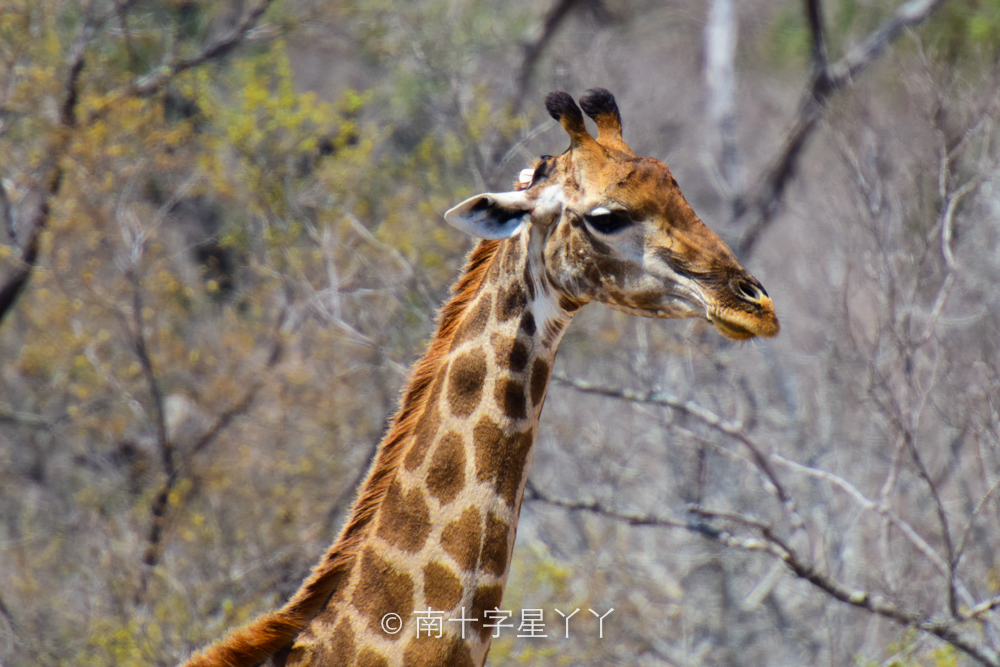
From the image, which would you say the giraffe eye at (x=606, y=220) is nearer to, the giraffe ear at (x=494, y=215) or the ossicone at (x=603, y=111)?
the giraffe ear at (x=494, y=215)

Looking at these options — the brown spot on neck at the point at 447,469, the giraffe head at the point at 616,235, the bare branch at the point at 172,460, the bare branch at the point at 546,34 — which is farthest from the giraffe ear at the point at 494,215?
the bare branch at the point at 546,34

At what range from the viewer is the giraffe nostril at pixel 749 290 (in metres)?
3.44

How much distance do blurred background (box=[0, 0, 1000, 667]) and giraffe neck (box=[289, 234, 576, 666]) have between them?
227 centimetres

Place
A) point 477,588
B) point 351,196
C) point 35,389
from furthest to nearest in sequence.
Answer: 1. point 35,389
2. point 351,196
3. point 477,588

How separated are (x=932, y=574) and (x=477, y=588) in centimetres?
659

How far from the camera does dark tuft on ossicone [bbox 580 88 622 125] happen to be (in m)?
3.99

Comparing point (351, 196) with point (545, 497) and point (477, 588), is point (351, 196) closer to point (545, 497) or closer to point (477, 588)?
point (545, 497)

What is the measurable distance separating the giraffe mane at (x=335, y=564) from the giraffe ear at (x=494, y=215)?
45 centimetres

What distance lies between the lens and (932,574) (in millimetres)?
8711

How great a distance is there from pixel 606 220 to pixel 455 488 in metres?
1.15

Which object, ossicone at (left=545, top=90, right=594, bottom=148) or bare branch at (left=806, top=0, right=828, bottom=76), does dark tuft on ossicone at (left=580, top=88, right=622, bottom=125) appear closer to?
ossicone at (left=545, top=90, right=594, bottom=148)

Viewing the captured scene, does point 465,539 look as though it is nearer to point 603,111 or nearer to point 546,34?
point 603,111

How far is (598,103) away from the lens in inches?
157

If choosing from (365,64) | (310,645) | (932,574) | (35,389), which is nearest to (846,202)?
(932,574)
